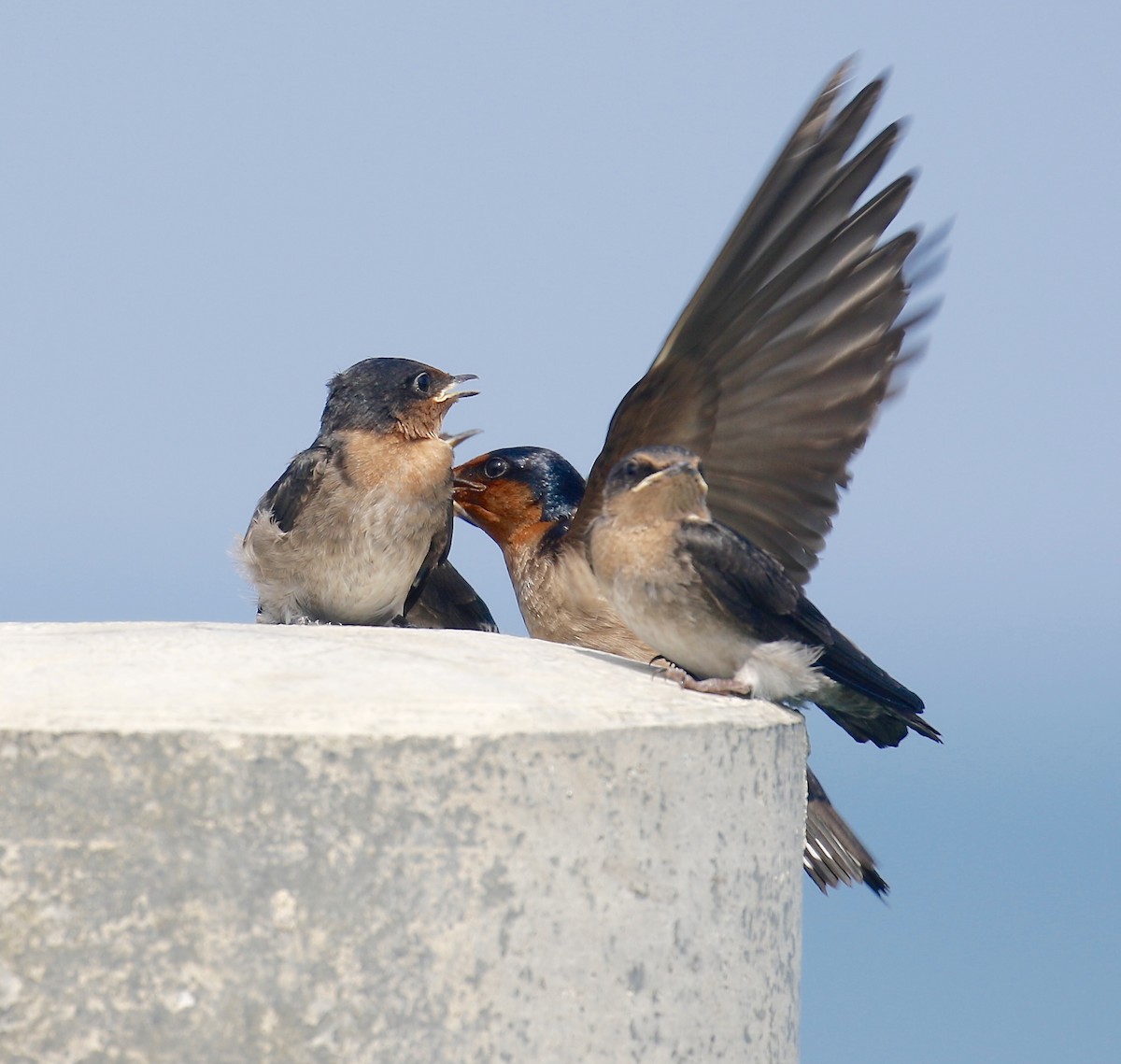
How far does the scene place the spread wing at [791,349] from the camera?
5.18 meters

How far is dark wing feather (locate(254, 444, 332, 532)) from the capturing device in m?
5.50

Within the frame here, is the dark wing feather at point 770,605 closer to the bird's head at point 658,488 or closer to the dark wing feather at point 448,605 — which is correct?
the bird's head at point 658,488

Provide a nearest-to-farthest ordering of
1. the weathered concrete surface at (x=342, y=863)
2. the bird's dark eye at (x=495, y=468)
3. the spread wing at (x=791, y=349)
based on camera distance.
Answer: the weathered concrete surface at (x=342, y=863) < the spread wing at (x=791, y=349) < the bird's dark eye at (x=495, y=468)

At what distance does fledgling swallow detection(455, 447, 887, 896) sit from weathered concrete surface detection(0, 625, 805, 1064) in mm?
2224

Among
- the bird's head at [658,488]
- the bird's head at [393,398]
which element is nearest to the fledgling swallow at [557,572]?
the bird's head at [393,398]

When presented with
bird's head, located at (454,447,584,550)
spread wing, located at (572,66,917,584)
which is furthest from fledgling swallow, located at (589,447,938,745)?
bird's head, located at (454,447,584,550)

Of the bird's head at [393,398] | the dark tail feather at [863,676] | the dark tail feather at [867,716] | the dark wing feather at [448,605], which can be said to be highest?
the dark tail feather at [863,676]

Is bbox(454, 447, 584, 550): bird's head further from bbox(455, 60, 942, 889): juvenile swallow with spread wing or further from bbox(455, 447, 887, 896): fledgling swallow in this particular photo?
bbox(455, 60, 942, 889): juvenile swallow with spread wing

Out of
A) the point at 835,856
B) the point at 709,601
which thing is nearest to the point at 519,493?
the point at 835,856

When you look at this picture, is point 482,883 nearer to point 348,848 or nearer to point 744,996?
point 348,848

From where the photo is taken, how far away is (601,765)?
10.2ft

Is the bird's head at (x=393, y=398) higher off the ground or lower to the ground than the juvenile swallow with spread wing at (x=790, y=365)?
lower

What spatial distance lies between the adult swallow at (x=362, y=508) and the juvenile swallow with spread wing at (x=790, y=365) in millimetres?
538

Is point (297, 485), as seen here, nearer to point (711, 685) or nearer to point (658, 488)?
point (658, 488)
